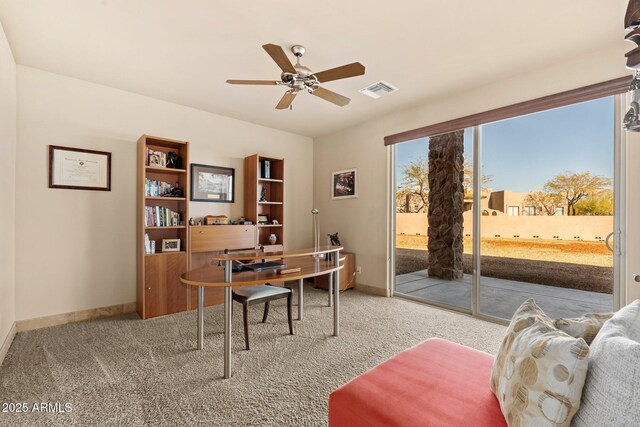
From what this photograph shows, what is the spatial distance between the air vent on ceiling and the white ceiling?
0.11m

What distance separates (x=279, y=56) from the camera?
86.5 inches

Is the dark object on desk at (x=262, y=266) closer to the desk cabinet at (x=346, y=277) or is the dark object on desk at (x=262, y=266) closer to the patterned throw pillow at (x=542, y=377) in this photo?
the patterned throw pillow at (x=542, y=377)

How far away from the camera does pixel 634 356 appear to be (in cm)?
77

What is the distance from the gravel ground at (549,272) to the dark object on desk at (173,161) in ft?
12.8

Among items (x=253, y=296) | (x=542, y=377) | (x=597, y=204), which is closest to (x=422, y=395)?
(x=542, y=377)

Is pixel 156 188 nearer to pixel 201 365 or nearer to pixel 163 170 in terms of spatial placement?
pixel 163 170

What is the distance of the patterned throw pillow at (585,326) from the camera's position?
3.65ft

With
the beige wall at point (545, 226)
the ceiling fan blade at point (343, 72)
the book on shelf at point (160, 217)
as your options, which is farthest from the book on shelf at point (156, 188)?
the beige wall at point (545, 226)

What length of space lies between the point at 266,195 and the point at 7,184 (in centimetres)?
301

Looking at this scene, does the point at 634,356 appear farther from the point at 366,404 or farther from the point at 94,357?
the point at 94,357

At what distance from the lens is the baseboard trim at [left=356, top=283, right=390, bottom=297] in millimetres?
4509

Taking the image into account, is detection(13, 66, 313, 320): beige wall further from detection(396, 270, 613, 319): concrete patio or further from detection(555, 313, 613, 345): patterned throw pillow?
detection(555, 313, 613, 345): patterned throw pillow

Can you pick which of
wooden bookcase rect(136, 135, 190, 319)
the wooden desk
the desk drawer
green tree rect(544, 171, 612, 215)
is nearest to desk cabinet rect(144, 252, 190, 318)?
wooden bookcase rect(136, 135, 190, 319)

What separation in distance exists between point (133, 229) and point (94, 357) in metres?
1.67
